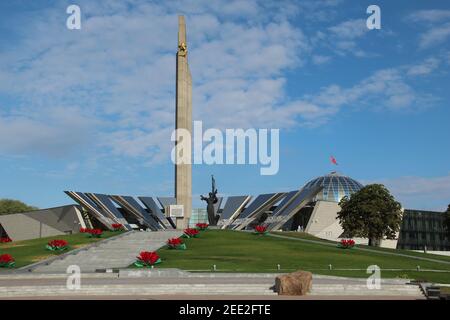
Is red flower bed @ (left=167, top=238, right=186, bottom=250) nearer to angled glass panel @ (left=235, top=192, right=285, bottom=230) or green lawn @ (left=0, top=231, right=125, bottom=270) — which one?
green lawn @ (left=0, top=231, right=125, bottom=270)

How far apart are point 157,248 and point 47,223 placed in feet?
121

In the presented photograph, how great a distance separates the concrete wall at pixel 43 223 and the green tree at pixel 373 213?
3495cm

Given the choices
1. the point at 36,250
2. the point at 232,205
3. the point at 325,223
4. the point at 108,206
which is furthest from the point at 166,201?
the point at 36,250

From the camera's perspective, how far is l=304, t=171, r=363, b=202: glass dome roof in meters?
91.7

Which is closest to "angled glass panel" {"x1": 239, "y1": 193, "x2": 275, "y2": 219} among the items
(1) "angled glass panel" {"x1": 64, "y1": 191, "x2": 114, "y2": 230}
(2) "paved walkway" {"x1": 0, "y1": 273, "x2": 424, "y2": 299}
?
(1) "angled glass panel" {"x1": 64, "y1": 191, "x2": 114, "y2": 230}

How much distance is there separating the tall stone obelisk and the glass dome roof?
29894mm

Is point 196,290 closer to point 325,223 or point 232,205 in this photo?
point 232,205

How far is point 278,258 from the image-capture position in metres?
36.1

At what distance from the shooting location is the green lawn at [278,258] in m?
30.8

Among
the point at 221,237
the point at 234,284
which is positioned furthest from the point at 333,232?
the point at 234,284

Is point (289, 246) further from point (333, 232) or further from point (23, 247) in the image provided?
point (333, 232)

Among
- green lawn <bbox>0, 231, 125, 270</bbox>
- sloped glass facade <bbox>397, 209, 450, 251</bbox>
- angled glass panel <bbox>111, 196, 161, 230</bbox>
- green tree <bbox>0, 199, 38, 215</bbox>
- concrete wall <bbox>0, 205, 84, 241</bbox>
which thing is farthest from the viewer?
green tree <bbox>0, 199, 38, 215</bbox>

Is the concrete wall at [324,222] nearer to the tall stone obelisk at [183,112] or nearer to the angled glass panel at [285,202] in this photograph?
the angled glass panel at [285,202]

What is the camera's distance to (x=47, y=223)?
2899 inches
